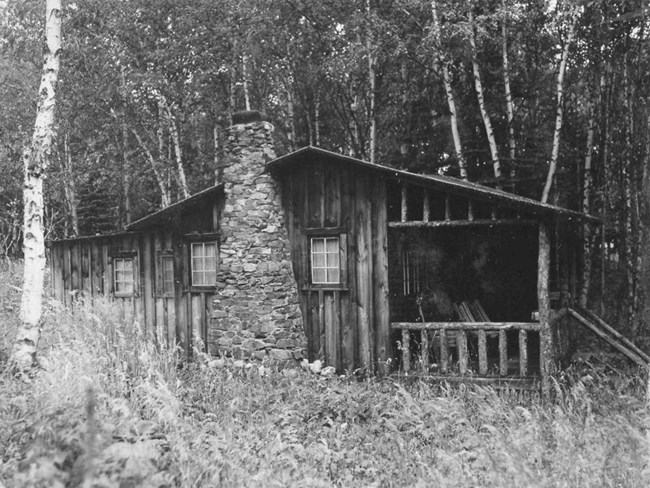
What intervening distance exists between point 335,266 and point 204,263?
3.10m

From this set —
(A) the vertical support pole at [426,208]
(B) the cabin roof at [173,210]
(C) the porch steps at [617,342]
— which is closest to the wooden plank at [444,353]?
(A) the vertical support pole at [426,208]

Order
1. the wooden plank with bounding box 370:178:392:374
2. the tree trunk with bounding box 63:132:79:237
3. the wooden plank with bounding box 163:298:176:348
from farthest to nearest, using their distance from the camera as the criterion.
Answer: the tree trunk with bounding box 63:132:79:237 → the wooden plank with bounding box 163:298:176:348 → the wooden plank with bounding box 370:178:392:374

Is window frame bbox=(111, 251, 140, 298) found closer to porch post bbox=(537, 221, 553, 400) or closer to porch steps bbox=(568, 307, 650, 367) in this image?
porch post bbox=(537, 221, 553, 400)

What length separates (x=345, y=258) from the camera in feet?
34.7

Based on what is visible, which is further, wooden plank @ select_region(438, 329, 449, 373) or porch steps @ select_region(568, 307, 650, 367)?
porch steps @ select_region(568, 307, 650, 367)

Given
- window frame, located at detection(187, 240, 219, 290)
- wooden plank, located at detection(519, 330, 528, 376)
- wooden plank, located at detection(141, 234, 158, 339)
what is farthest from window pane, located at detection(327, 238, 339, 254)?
wooden plank, located at detection(141, 234, 158, 339)

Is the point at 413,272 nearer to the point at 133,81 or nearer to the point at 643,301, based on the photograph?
the point at 643,301

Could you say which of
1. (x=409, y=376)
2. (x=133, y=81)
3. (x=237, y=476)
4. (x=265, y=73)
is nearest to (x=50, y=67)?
(x=237, y=476)

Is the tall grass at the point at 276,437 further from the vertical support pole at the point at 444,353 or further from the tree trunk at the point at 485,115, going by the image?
the tree trunk at the point at 485,115

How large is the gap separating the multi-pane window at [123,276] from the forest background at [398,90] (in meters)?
5.26

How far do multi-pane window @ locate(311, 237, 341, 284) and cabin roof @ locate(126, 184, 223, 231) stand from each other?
7.73ft

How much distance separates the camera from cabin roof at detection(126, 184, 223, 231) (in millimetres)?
11406

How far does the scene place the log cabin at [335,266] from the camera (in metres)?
9.52

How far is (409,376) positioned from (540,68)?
10952 millimetres
